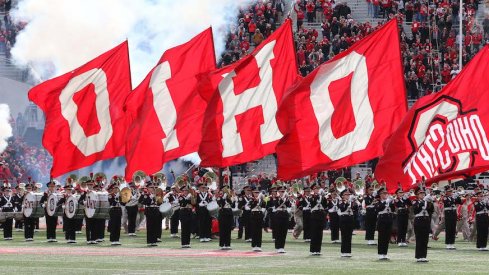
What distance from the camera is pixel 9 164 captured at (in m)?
47.5

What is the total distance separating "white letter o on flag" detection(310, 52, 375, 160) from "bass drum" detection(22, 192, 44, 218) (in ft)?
25.6

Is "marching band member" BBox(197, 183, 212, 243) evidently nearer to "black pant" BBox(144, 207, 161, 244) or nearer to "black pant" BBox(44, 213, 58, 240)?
"black pant" BBox(144, 207, 161, 244)

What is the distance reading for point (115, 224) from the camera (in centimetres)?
3138

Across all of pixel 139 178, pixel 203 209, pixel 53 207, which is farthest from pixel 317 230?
pixel 139 178

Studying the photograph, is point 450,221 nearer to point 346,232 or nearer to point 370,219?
point 370,219

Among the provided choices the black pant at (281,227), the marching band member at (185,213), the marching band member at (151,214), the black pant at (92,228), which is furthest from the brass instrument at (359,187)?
the black pant at (92,228)

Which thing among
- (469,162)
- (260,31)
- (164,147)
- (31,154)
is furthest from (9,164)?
(469,162)

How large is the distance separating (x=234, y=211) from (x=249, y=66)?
3910mm

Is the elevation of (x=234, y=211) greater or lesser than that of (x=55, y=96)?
lesser

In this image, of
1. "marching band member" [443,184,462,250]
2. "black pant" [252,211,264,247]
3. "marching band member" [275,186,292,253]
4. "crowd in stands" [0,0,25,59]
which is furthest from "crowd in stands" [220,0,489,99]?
"marching band member" [275,186,292,253]

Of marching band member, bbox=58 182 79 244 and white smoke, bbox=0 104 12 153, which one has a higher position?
white smoke, bbox=0 104 12 153

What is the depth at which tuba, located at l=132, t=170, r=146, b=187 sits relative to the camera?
37.1 meters

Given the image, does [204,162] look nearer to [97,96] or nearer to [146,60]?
[97,96]

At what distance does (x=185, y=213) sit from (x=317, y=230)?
400 centimetres
